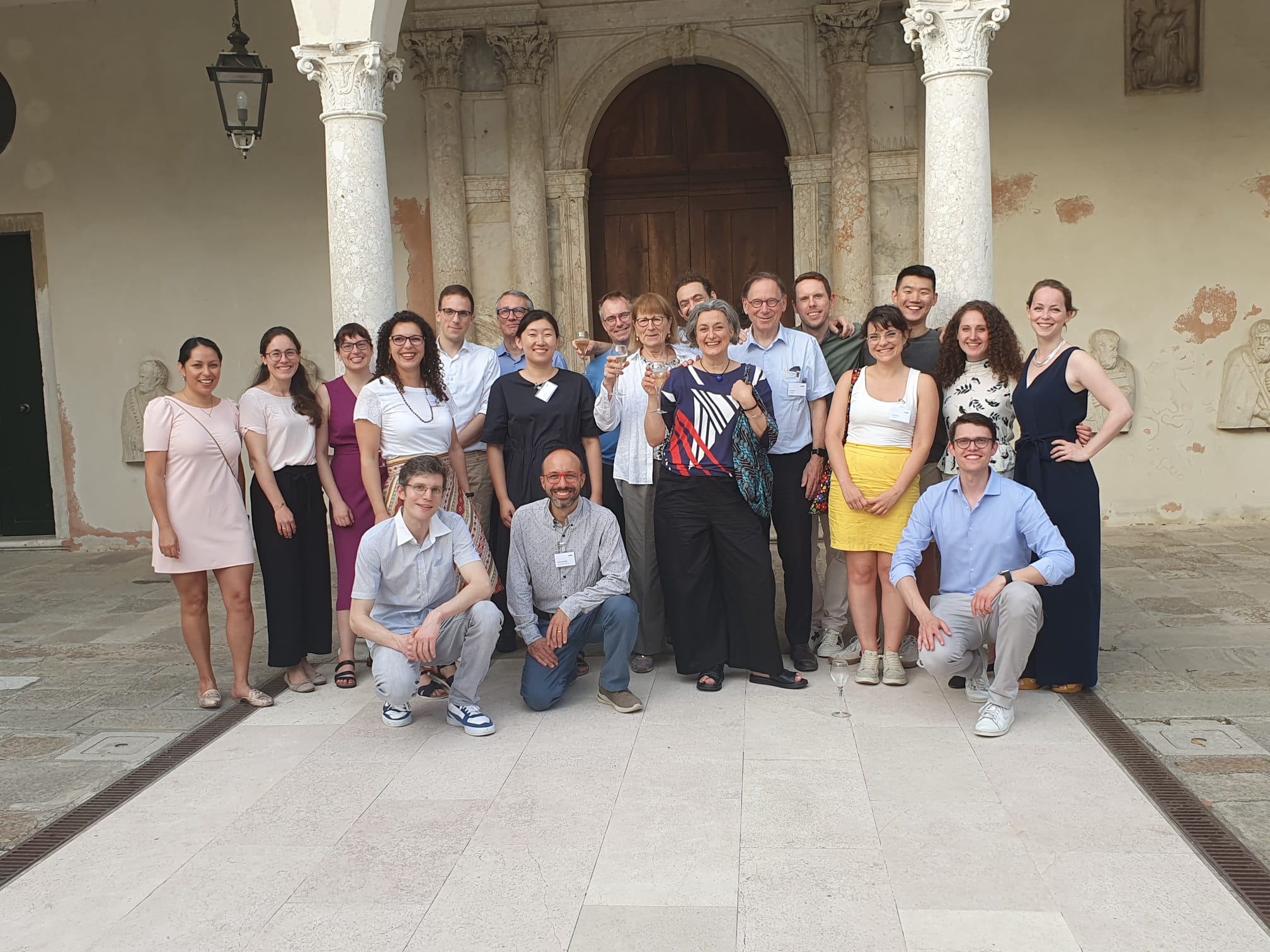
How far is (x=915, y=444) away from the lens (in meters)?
4.92

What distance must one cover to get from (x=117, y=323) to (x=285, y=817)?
7267 mm

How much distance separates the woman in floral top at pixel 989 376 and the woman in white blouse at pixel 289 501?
2.80 m

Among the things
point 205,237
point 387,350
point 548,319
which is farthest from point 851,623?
point 205,237

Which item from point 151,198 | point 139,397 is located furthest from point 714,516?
point 151,198

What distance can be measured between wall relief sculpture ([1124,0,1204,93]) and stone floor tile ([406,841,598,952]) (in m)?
7.78

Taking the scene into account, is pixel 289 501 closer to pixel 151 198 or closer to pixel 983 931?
pixel 983 931

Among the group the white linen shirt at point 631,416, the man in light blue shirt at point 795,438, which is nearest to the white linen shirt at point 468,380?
the white linen shirt at point 631,416

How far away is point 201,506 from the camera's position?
491 centimetres

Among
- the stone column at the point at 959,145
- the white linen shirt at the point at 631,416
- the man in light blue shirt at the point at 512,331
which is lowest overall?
the white linen shirt at the point at 631,416

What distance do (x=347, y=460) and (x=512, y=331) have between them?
3.33ft

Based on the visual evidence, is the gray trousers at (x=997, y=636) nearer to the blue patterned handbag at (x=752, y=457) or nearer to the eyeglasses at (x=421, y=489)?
the blue patterned handbag at (x=752, y=457)

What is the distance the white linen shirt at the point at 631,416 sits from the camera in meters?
5.19

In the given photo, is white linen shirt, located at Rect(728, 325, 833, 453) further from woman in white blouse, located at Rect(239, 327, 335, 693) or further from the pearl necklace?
woman in white blouse, located at Rect(239, 327, 335, 693)

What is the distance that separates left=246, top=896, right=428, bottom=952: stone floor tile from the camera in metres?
2.90
